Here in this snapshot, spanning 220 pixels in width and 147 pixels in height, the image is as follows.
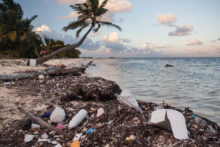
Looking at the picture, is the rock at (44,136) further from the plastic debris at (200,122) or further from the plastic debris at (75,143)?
the plastic debris at (200,122)

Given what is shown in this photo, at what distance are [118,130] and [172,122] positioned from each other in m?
0.79

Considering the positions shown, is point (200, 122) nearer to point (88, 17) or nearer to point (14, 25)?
point (88, 17)

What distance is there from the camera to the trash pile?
7.37 feet

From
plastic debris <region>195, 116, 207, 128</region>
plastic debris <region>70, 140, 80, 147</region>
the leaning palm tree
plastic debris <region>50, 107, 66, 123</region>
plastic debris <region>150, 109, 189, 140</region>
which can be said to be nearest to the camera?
plastic debris <region>150, 109, 189, 140</region>

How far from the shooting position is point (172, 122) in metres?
2.29

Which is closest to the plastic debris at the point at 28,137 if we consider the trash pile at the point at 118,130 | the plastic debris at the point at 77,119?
the trash pile at the point at 118,130

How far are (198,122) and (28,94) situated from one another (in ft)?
14.9

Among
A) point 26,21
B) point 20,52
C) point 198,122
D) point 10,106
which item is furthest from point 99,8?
point 20,52

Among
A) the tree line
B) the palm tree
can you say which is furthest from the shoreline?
the palm tree

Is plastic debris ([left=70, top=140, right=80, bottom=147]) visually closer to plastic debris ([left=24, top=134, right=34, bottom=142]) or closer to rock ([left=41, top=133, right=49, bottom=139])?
rock ([left=41, top=133, right=49, bottom=139])

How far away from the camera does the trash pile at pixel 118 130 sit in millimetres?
2246

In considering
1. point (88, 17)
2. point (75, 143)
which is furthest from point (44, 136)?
point (88, 17)

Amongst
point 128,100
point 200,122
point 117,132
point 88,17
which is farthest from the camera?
point 88,17

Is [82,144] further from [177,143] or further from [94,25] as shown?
[94,25]
